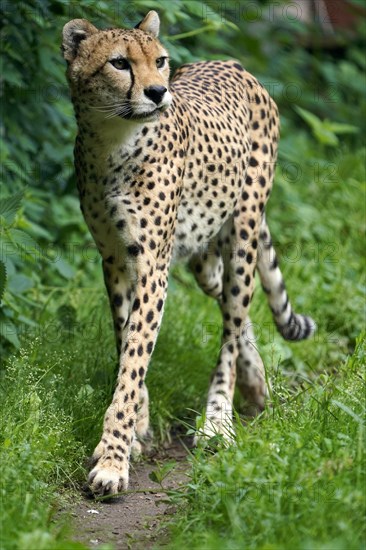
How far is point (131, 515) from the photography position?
169 inches

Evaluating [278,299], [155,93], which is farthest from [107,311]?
[155,93]

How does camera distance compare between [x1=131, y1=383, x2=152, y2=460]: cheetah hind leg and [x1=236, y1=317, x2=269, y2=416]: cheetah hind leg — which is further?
[x1=236, y1=317, x2=269, y2=416]: cheetah hind leg

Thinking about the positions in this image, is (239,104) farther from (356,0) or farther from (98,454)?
(356,0)

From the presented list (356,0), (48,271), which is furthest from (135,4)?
(356,0)

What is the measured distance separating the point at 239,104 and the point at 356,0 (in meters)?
4.33

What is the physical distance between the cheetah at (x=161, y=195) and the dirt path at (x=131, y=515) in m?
0.10

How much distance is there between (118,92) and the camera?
4.53 meters

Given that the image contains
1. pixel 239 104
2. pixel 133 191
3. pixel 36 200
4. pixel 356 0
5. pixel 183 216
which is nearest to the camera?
pixel 133 191

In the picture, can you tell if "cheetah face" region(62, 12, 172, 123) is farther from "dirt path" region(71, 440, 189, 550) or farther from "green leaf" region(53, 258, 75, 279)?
"green leaf" region(53, 258, 75, 279)

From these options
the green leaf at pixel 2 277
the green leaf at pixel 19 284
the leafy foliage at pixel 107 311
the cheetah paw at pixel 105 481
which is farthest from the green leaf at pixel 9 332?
the cheetah paw at pixel 105 481

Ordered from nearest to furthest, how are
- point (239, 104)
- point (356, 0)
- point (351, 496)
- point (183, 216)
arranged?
point (351, 496)
point (183, 216)
point (239, 104)
point (356, 0)

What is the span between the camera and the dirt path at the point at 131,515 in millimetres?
3961

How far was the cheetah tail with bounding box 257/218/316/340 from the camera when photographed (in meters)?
5.84

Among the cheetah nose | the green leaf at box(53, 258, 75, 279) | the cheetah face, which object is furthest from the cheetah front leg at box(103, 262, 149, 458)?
the green leaf at box(53, 258, 75, 279)
